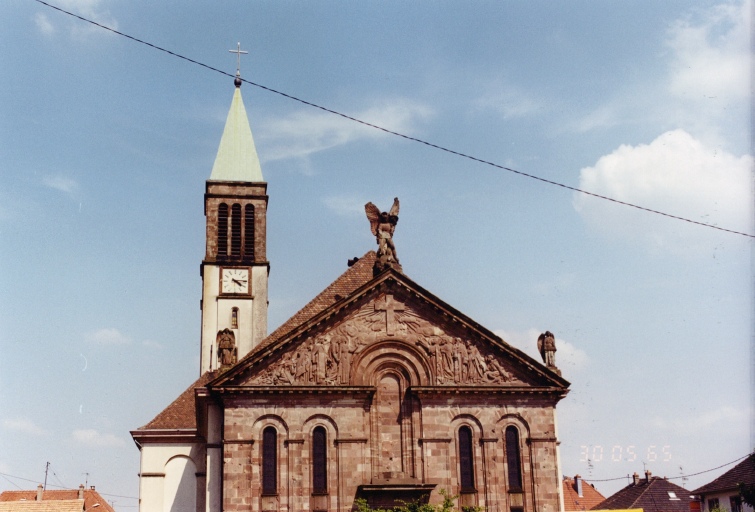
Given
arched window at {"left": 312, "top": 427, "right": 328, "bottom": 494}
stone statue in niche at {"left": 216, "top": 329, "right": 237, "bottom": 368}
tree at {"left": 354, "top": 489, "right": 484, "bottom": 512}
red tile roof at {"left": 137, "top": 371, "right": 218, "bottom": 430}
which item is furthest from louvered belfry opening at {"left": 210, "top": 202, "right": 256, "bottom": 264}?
tree at {"left": 354, "top": 489, "right": 484, "bottom": 512}

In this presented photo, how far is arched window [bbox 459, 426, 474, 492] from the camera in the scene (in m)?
33.2

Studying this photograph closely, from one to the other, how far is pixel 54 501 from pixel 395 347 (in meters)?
34.0

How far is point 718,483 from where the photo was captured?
54188mm

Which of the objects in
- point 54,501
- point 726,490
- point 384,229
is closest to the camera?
point 384,229

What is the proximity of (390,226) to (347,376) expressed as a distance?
21.1 ft

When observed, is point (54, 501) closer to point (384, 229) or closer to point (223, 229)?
point (223, 229)

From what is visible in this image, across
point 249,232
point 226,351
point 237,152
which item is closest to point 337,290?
point 226,351

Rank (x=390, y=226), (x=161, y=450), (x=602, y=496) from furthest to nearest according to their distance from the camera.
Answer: (x=602, y=496), (x=161, y=450), (x=390, y=226)

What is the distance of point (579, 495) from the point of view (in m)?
71.9

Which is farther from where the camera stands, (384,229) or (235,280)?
(235,280)

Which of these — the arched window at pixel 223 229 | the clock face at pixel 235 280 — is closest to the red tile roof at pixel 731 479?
the clock face at pixel 235 280

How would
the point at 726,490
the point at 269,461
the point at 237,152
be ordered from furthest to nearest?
the point at 237,152, the point at 726,490, the point at 269,461

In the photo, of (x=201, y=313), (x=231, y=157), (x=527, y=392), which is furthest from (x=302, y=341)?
(x=231, y=157)

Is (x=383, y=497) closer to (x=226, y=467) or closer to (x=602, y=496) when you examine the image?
(x=226, y=467)
